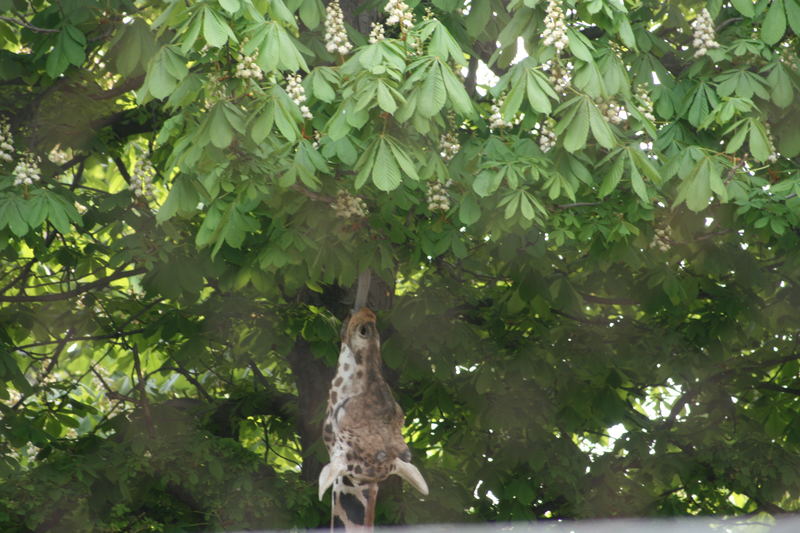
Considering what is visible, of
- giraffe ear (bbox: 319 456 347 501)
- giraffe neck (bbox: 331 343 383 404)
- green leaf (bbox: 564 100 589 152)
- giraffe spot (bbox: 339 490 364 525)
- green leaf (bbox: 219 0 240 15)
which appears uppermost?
green leaf (bbox: 219 0 240 15)

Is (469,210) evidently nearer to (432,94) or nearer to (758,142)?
(432,94)

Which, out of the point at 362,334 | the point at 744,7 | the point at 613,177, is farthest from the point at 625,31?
the point at 362,334

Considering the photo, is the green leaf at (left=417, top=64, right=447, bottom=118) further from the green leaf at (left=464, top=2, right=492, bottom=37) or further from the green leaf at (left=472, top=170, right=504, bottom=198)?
the green leaf at (left=464, top=2, right=492, bottom=37)

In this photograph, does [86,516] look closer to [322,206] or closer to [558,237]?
[322,206]

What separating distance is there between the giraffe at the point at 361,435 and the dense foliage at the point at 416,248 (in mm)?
566

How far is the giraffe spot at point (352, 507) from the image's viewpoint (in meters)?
3.84

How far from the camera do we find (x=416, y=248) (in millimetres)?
4781

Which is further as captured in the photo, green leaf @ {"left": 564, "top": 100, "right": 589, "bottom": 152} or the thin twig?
the thin twig

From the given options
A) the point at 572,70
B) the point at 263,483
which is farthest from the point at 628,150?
the point at 263,483

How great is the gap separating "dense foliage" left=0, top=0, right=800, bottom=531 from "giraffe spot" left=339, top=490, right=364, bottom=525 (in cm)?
101

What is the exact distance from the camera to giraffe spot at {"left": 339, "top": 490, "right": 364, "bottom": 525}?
3840 mm

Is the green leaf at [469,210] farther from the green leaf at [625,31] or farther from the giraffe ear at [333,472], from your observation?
the giraffe ear at [333,472]

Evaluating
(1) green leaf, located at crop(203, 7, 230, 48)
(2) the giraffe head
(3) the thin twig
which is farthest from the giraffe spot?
(3) the thin twig

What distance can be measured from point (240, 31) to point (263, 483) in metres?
2.44
